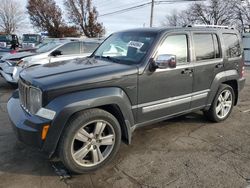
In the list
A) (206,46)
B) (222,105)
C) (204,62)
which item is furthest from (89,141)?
(222,105)

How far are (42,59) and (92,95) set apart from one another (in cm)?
562

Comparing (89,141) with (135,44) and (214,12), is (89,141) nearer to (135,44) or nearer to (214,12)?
(135,44)

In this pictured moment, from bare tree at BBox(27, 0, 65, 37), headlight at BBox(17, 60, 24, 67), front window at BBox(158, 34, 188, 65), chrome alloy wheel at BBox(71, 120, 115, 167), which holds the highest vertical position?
bare tree at BBox(27, 0, 65, 37)

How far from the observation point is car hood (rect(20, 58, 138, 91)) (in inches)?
131

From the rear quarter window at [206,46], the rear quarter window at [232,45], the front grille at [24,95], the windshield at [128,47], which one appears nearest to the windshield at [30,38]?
the windshield at [128,47]

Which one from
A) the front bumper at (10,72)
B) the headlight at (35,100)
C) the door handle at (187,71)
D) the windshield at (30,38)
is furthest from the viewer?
the windshield at (30,38)

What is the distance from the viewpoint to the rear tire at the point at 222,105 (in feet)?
17.4

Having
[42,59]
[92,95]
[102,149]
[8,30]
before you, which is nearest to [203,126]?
[102,149]

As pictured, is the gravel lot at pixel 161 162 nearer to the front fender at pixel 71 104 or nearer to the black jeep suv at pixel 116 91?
the black jeep suv at pixel 116 91

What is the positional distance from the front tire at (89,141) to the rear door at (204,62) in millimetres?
1768

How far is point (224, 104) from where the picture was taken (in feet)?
18.3

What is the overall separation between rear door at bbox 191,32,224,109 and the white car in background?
5.11 m

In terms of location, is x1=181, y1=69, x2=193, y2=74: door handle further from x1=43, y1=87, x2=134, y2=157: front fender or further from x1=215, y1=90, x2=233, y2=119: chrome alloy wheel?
x1=43, y1=87, x2=134, y2=157: front fender

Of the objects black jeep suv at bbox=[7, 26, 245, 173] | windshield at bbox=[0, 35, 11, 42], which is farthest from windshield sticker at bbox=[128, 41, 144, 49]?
windshield at bbox=[0, 35, 11, 42]
